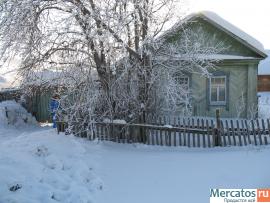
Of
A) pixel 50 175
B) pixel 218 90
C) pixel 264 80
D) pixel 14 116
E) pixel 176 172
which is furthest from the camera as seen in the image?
pixel 264 80

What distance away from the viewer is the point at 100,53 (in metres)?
11.3

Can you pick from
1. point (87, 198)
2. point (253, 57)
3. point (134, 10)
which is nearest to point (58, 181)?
point (87, 198)

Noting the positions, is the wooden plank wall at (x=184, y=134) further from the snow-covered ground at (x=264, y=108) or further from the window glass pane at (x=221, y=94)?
the snow-covered ground at (x=264, y=108)

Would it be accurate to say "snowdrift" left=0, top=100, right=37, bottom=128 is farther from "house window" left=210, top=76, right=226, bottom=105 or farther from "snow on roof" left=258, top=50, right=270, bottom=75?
"snow on roof" left=258, top=50, right=270, bottom=75

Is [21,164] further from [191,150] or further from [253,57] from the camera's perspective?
[253,57]

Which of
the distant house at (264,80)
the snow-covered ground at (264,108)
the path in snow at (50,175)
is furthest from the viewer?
the distant house at (264,80)

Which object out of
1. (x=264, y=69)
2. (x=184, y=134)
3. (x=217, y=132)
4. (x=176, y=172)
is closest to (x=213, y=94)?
(x=217, y=132)

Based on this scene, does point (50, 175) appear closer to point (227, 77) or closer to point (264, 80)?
point (227, 77)

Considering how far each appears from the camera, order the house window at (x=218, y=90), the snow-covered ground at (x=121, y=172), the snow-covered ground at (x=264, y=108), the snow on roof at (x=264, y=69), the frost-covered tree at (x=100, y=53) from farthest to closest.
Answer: the snow on roof at (x=264, y=69) → the snow-covered ground at (x=264, y=108) → the house window at (x=218, y=90) → the frost-covered tree at (x=100, y=53) → the snow-covered ground at (x=121, y=172)

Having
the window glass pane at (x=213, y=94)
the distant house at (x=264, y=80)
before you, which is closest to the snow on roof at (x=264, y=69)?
the distant house at (x=264, y=80)

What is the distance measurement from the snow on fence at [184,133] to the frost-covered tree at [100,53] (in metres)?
0.42

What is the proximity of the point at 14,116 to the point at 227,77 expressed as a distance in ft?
33.1

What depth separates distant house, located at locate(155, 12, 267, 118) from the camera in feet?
56.9

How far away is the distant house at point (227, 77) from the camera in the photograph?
1733 cm
